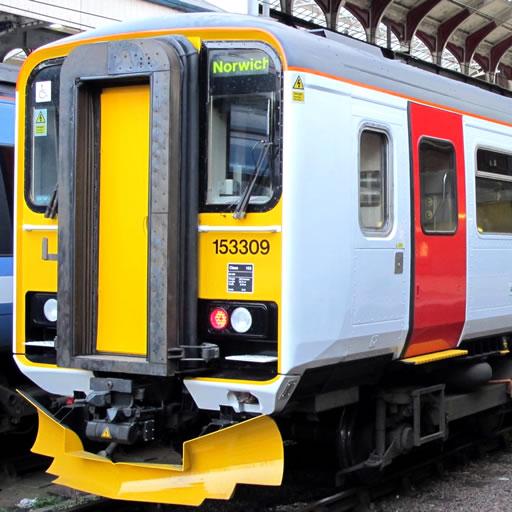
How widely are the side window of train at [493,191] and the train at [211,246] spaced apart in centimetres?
87

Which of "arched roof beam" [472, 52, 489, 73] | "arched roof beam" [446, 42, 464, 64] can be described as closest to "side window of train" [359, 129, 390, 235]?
"arched roof beam" [446, 42, 464, 64]

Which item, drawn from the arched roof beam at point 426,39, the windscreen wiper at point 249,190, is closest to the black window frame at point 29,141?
the windscreen wiper at point 249,190

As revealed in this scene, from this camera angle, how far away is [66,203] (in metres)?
4.75

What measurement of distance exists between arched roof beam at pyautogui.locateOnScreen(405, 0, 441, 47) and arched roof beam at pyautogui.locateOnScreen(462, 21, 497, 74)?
111 inches

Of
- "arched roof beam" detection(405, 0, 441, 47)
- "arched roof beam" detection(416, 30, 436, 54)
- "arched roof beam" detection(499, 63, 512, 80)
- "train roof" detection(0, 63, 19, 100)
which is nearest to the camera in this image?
"train roof" detection(0, 63, 19, 100)

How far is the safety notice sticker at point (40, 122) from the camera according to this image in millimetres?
5266

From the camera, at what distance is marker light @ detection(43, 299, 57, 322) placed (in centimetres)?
511

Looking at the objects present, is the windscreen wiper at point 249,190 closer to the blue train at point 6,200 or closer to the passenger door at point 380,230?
the passenger door at point 380,230

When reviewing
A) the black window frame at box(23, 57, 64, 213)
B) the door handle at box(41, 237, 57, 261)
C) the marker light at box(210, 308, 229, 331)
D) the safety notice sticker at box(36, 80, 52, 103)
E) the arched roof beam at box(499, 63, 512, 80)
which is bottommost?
the marker light at box(210, 308, 229, 331)

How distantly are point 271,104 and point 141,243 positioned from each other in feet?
3.65

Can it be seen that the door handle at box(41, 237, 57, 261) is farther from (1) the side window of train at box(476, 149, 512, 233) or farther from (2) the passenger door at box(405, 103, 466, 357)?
(1) the side window of train at box(476, 149, 512, 233)

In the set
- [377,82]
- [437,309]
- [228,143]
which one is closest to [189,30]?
[228,143]

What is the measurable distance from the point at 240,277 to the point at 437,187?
1.89 m

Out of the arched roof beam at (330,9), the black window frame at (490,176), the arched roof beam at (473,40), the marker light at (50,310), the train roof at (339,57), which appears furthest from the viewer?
the arched roof beam at (473,40)
